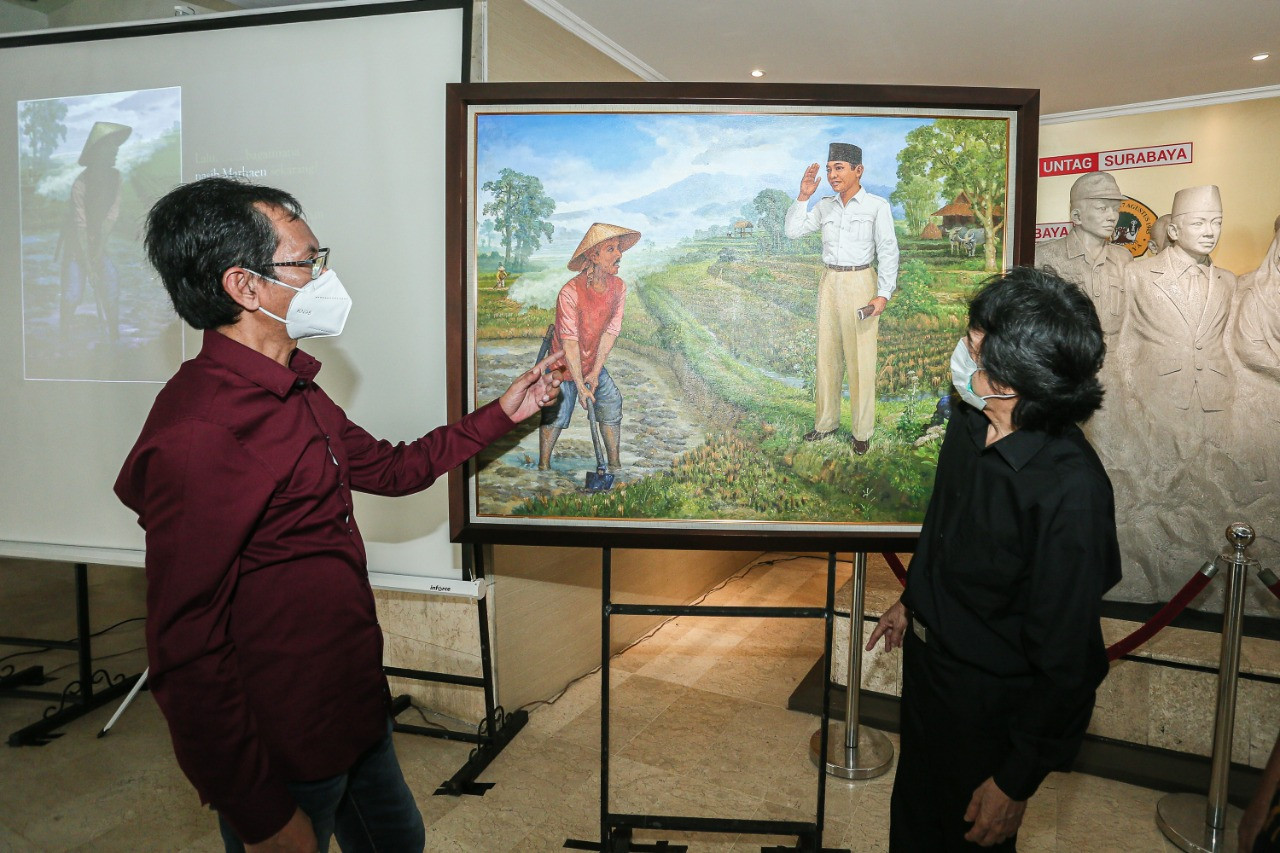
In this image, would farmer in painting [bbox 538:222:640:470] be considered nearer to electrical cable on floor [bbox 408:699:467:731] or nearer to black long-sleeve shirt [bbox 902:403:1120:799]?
black long-sleeve shirt [bbox 902:403:1120:799]

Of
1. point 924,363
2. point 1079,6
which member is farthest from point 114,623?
point 1079,6

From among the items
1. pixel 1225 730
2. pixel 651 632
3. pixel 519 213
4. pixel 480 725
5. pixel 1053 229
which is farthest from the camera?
pixel 1053 229

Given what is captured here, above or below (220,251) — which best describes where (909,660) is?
below

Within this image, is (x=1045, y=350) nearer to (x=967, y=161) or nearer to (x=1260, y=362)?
(x=967, y=161)

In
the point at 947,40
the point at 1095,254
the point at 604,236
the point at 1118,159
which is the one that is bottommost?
the point at 604,236

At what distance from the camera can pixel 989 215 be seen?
1757 mm

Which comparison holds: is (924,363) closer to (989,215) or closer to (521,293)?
(989,215)

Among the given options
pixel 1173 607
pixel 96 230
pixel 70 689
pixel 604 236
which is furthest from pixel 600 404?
pixel 70 689

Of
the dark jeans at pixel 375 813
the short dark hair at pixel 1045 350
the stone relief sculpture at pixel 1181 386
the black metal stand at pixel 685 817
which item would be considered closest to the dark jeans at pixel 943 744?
the black metal stand at pixel 685 817

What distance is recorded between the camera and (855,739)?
111 inches

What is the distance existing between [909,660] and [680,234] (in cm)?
116

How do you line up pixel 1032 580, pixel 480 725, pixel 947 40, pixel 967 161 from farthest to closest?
pixel 947 40
pixel 480 725
pixel 967 161
pixel 1032 580

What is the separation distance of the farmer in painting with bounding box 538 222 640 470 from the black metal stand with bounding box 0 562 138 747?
2351 millimetres

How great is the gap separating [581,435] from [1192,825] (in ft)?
7.92
